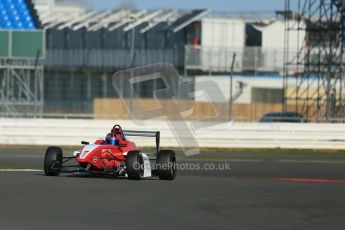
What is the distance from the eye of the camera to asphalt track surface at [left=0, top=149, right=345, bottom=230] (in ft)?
33.1

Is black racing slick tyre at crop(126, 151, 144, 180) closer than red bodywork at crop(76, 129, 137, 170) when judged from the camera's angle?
Yes

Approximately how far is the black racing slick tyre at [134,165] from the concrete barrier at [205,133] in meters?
11.4

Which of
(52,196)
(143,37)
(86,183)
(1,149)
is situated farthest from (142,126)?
(143,37)

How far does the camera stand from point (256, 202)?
12.5 m

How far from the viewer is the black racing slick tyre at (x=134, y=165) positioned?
50.0ft

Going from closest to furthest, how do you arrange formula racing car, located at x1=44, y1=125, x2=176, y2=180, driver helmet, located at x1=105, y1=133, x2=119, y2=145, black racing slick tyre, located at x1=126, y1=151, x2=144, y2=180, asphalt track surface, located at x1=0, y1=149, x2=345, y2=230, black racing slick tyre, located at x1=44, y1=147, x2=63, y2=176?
asphalt track surface, located at x1=0, y1=149, x2=345, y2=230, black racing slick tyre, located at x1=126, y1=151, x2=144, y2=180, formula racing car, located at x1=44, y1=125, x2=176, y2=180, black racing slick tyre, located at x1=44, y1=147, x2=63, y2=176, driver helmet, located at x1=105, y1=133, x2=119, y2=145

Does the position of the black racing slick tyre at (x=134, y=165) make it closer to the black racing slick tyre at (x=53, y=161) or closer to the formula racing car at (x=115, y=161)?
the formula racing car at (x=115, y=161)

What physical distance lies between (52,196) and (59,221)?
247cm

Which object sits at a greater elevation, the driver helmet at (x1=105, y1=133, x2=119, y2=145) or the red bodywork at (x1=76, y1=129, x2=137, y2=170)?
the driver helmet at (x1=105, y1=133, x2=119, y2=145)

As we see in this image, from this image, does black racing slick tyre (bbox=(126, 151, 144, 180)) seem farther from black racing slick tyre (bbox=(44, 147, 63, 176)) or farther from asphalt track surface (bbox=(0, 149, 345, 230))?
black racing slick tyre (bbox=(44, 147, 63, 176))

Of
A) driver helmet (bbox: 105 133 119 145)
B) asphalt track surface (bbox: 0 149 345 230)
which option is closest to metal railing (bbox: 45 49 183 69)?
asphalt track surface (bbox: 0 149 345 230)

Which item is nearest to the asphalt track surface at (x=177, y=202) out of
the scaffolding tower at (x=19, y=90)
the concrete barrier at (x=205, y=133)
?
the concrete barrier at (x=205, y=133)

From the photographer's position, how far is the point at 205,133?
27.7m

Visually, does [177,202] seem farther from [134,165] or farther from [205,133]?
[205,133]
